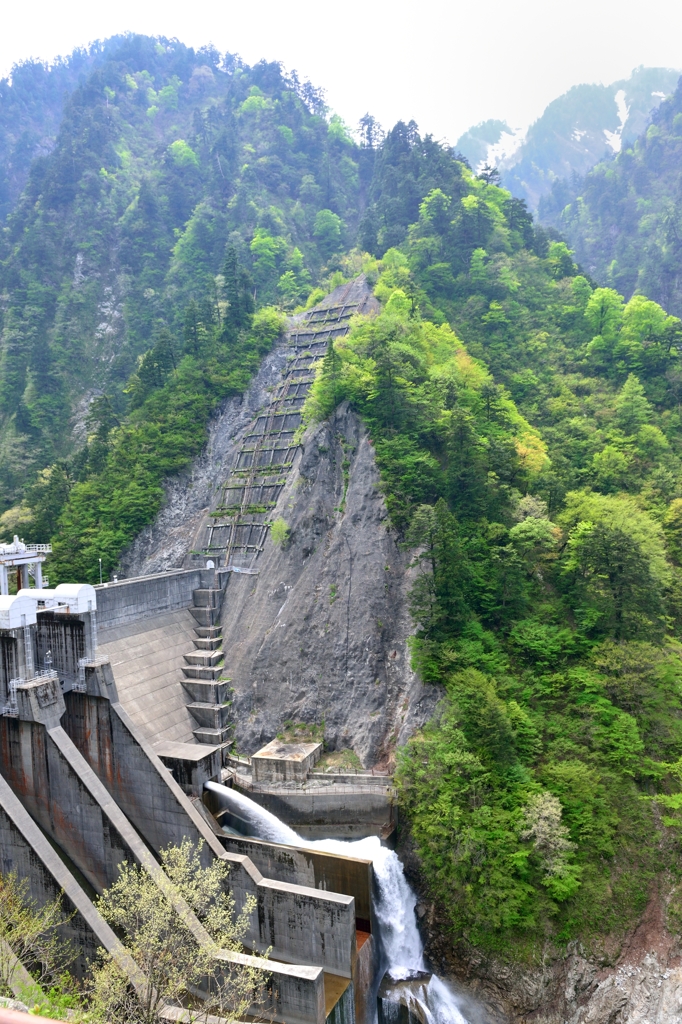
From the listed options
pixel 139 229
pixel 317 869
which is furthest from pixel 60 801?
pixel 139 229

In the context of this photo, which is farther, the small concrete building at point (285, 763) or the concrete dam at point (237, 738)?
the small concrete building at point (285, 763)

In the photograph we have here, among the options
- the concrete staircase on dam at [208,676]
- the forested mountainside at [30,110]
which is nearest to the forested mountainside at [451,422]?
the concrete staircase on dam at [208,676]

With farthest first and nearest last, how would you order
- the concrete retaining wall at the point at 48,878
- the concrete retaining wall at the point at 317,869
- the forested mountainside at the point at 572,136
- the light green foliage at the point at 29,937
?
the forested mountainside at the point at 572,136, the concrete retaining wall at the point at 317,869, the concrete retaining wall at the point at 48,878, the light green foliage at the point at 29,937

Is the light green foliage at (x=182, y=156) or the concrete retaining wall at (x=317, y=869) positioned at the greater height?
the light green foliage at (x=182, y=156)

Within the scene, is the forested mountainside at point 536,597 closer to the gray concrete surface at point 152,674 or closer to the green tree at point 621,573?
the green tree at point 621,573

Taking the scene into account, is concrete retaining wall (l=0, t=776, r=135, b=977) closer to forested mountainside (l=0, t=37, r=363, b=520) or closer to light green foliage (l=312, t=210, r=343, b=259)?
forested mountainside (l=0, t=37, r=363, b=520)

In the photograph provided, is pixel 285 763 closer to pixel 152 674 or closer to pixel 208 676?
pixel 208 676

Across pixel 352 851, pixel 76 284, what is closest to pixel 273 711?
pixel 352 851
